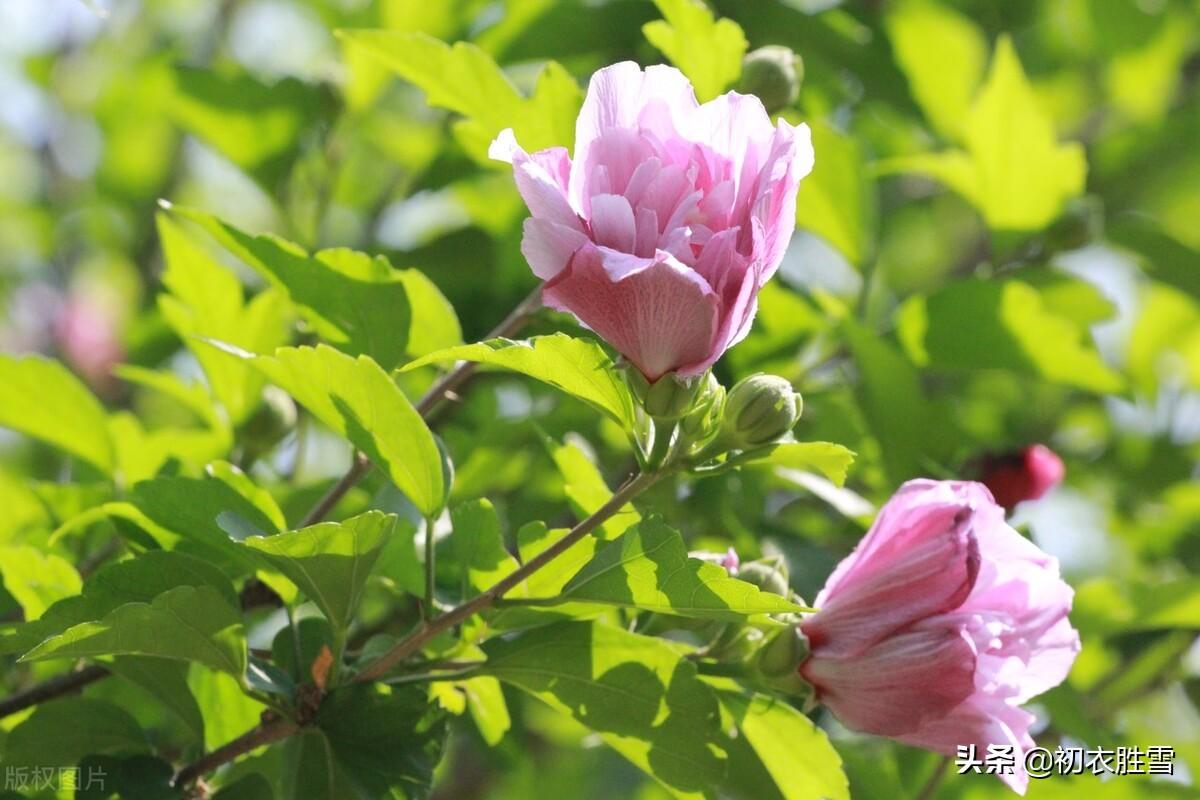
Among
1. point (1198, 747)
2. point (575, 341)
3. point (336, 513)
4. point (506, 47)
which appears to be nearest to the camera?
point (575, 341)

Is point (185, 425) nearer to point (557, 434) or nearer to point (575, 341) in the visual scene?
point (557, 434)

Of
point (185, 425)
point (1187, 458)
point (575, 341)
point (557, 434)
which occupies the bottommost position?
point (185, 425)

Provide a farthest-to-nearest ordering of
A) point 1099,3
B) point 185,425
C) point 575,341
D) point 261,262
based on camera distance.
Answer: point 185,425
point 1099,3
point 261,262
point 575,341

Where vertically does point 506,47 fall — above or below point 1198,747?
above

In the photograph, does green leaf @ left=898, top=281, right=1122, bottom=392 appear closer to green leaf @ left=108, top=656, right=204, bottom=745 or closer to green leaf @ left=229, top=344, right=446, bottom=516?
green leaf @ left=229, top=344, right=446, bottom=516

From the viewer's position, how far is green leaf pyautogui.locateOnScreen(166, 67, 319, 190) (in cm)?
166

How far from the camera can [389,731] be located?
3.23ft

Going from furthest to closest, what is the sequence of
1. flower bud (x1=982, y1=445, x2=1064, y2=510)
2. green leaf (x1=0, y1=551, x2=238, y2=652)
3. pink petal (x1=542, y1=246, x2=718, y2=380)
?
flower bud (x1=982, y1=445, x2=1064, y2=510)
green leaf (x1=0, y1=551, x2=238, y2=652)
pink petal (x1=542, y1=246, x2=718, y2=380)

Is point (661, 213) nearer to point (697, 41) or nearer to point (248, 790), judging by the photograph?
point (697, 41)

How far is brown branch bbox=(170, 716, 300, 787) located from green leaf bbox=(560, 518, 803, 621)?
257 millimetres

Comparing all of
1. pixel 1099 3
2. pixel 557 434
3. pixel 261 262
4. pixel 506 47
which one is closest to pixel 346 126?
pixel 506 47

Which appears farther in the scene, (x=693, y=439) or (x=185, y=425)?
(x=185, y=425)

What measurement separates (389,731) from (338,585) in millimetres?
124

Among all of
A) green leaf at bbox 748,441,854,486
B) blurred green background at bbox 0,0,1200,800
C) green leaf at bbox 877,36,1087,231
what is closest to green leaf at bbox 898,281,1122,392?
blurred green background at bbox 0,0,1200,800
